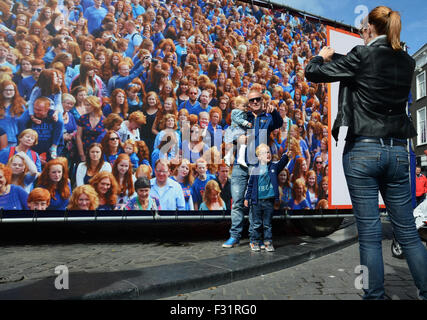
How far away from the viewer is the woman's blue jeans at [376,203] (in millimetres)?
1873

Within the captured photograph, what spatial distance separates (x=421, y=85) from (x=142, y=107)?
22316mm

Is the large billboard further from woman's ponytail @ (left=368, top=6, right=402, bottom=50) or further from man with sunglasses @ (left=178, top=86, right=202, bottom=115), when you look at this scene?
woman's ponytail @ (left=368, top=6, right=402, bottom=50)

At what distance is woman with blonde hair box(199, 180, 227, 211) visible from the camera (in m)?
4.18

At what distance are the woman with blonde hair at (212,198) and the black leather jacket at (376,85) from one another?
7.79 feet

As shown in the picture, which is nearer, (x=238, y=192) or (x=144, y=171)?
(x=144, y=171)

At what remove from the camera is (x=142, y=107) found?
4039 millimetres

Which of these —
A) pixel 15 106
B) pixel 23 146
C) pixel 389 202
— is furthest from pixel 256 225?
pixel 15 106

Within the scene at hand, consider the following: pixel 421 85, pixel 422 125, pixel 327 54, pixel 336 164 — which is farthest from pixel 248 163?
pixel 421 85

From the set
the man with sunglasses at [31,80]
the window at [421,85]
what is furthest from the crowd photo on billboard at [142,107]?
the window at [421,85]

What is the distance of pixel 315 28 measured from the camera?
5273 millimetres

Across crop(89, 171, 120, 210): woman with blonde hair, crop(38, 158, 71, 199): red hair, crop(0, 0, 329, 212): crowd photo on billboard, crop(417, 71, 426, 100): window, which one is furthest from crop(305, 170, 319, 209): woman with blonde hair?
crop(417, 71, 426, 100): window

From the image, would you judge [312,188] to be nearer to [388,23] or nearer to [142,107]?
[142,107]
